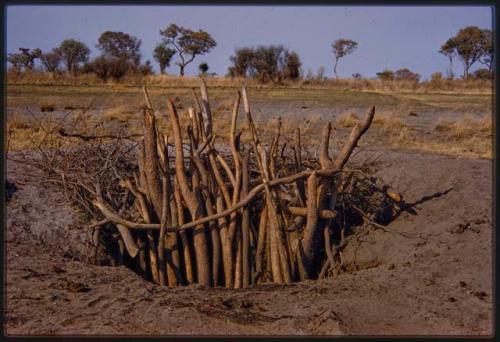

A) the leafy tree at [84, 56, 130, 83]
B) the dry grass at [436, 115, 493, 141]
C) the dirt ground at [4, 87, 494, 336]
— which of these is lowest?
the dirt ground at [4, 87, 494, 336]

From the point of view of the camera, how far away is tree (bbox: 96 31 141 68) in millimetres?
29281

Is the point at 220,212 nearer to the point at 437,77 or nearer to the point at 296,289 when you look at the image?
the point at 296,289

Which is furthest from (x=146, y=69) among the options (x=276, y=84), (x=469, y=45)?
(x=469, y=45)

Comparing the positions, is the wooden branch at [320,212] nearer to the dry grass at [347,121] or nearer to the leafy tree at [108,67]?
the dry grass at [347,121]

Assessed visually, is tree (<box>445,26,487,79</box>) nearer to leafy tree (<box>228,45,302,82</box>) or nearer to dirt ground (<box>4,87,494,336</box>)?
leafy tree (<box>228,45,302,82</box>)

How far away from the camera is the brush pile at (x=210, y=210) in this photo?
4.96 metres

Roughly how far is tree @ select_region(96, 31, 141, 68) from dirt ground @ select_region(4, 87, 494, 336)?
2389 centimetres

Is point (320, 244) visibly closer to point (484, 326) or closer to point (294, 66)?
point (484, 326)

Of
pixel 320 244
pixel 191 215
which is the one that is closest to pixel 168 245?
pixel 191 215

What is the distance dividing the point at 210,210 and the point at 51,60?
2219 centimetres

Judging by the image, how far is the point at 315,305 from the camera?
409cm

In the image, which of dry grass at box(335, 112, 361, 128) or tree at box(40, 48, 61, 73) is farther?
tree at box(40, 48, 61, 73)

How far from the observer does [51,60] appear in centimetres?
2559

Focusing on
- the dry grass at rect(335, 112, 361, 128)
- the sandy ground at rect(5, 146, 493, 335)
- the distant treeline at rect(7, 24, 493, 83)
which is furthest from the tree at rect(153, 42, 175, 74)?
the sandy ground at rect(5, 146, 493, 335)
